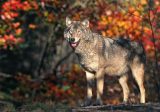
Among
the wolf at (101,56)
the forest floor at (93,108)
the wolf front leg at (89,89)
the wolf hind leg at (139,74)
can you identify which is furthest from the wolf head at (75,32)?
the wolf hind leg at (139,74)

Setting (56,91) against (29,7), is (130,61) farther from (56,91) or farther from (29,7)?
(56,91)

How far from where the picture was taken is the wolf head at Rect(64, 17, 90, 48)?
12.9 m

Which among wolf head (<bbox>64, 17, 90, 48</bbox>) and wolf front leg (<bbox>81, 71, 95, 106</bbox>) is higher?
wolf head (<bbox>64, 17, 90, 48</bbox>)

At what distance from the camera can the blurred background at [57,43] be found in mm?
18359

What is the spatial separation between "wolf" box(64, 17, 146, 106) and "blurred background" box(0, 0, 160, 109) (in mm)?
1885

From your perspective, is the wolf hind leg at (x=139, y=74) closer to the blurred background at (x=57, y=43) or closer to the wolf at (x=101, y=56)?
the wolf at (x=101, y=56)

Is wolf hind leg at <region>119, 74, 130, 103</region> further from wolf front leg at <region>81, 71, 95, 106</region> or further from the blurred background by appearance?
the blurred background

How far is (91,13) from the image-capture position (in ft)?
67.1

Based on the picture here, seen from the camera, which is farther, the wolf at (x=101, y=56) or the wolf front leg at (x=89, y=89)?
the wolf front leg at (x=89, y=89)

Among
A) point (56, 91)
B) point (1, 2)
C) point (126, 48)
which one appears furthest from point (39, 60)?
point (126, 48)

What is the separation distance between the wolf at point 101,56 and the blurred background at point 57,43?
1.89 m

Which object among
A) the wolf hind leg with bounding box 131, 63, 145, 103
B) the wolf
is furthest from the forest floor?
A: the wolf hind leg with bounding box 131, 63, 145, 103

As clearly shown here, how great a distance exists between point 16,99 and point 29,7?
4072 millimetres

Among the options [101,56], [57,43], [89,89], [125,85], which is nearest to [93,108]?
[89,89]
